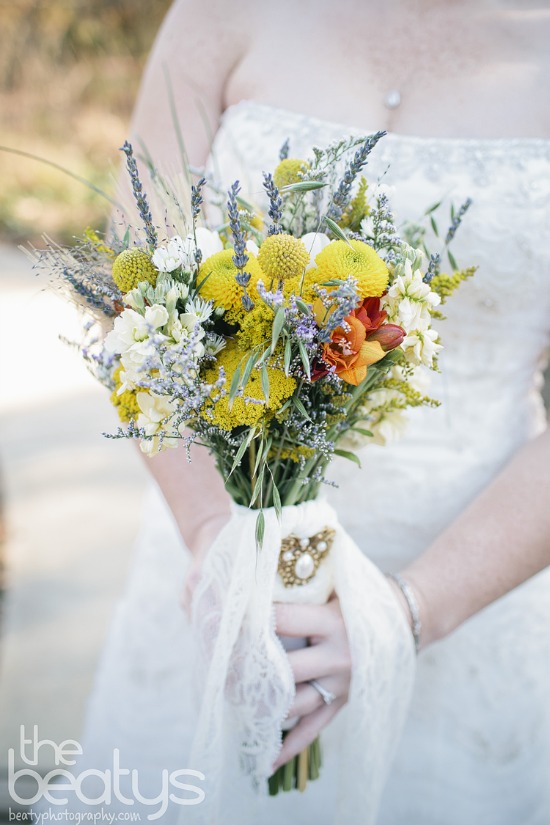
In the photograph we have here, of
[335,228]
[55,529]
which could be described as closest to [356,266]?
[335,228]

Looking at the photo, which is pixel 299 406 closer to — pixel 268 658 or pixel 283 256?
pixel 283 256

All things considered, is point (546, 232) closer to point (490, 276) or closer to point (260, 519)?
point (490, 276)

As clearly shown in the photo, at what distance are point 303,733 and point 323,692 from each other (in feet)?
0.27

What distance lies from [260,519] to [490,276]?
0.67 metres

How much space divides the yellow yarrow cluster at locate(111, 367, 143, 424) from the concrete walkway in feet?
6.83

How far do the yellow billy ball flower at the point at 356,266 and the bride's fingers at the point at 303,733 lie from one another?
2.36ft

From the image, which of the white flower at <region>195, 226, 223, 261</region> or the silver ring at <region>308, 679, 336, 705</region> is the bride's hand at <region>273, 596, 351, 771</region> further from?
the white flower at <region>195, 226, 223, 261</region>

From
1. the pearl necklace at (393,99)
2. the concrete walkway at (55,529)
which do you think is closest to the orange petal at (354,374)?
the pearl necklace at (393,99)

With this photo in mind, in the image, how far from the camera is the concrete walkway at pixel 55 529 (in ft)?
10.00

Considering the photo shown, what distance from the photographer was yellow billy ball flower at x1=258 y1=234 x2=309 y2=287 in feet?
2.88

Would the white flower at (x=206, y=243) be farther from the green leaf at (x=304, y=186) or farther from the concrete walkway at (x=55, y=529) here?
the concrete walkway at (x=55, y=529)

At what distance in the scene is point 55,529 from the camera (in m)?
4.12

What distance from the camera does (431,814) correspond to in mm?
1532

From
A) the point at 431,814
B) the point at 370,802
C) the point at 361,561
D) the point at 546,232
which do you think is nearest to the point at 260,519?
the point at 361,561
